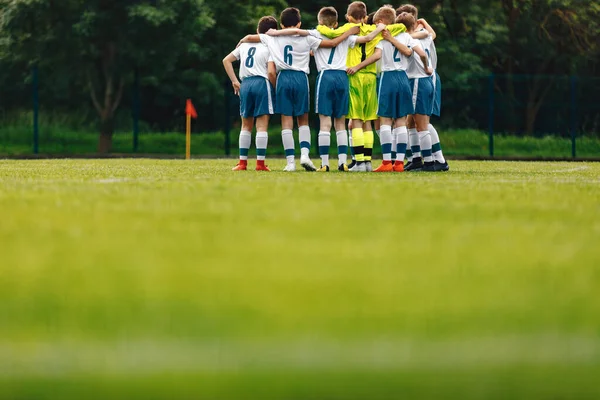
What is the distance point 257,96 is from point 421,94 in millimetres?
1989

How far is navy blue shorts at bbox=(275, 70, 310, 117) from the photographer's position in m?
14.5

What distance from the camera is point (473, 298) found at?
12.4ft

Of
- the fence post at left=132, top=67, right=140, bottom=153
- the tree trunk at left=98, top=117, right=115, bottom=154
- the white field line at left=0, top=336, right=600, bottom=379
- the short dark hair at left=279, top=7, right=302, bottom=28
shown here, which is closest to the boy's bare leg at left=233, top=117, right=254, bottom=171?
the short dark hair at left=279, top=7, right=302, bottom=28

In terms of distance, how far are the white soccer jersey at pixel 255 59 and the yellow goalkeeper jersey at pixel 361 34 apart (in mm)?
785

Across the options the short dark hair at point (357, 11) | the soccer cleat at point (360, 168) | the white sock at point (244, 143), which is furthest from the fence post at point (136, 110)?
the short dark hair at point (357, 11)

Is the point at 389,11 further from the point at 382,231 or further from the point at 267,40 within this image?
the point at 382,231

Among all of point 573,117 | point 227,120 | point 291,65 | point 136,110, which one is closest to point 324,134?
point 291,65

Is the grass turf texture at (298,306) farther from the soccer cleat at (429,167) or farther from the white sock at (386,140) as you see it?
the soccer cleat at (429,167)

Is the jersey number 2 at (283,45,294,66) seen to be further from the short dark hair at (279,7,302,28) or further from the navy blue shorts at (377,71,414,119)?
the navy blue shorts at (377,71,414,119)

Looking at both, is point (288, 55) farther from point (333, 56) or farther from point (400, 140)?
point (400, 140)

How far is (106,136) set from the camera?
103 ft

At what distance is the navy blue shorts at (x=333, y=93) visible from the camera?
47.0ft

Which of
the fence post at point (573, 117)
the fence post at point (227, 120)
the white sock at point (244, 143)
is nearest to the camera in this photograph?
the white sock at point (244, 143)

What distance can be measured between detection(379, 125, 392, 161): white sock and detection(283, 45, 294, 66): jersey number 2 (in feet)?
4.44
